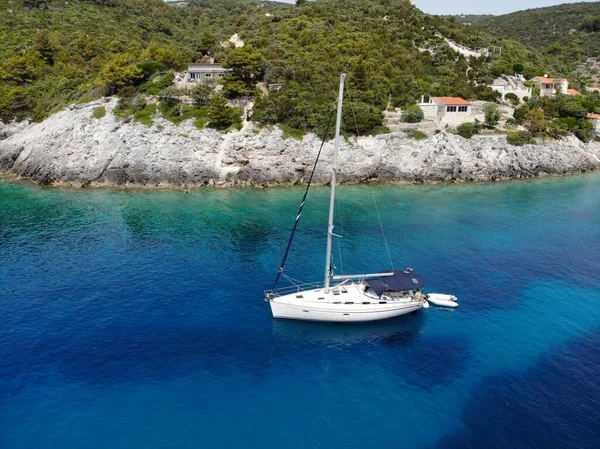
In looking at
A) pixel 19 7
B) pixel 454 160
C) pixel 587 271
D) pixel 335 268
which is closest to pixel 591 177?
pixel 454 160

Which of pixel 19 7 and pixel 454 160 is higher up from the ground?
pixel 19 7

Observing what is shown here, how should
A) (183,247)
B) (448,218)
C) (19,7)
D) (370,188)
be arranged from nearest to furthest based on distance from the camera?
(183,247) < (448,218) < (370,188) < (19,7)

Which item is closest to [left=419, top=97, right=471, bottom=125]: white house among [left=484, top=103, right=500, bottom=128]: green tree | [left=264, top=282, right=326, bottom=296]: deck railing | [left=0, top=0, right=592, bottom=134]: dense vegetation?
[left=484, top=103, right=500, bottom=128]: green tree

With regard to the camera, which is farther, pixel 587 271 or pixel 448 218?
pixel 448 218

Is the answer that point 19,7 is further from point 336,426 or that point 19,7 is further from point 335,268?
point 336,426

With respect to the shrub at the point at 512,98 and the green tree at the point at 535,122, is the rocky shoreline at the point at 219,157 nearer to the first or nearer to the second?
the green tree at the point at 535,122

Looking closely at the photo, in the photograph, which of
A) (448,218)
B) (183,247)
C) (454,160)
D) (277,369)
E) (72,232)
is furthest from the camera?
(454,160)

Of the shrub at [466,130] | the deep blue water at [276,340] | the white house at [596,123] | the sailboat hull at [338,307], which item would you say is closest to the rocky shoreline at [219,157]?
the shrub at [466,130]
